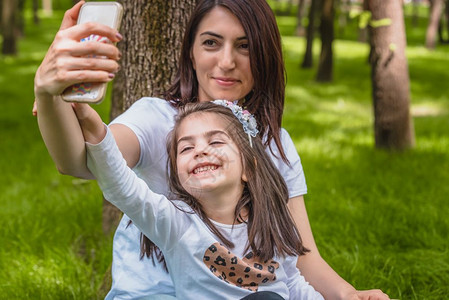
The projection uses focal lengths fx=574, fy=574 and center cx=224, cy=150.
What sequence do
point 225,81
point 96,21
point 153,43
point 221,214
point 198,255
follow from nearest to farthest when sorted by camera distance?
1. point 96,21
2. point 198,255
3. point 221,214
4. point 225,81
5. point 153,43

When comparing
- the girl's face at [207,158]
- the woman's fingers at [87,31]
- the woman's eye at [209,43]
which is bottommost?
the girl's face at [207,158]

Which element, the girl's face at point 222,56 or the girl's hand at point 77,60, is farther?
the girl's face at point 222,56

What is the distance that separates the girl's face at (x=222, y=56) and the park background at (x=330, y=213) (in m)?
1.34

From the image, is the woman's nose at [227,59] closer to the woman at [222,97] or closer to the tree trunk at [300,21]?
the woman at [222,97]

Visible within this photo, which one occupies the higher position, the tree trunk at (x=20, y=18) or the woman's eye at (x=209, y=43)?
the woman's eye at (x=209, y=43)

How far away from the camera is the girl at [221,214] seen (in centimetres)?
200

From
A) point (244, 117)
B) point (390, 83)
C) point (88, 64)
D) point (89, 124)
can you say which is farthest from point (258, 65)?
point (390, 83)

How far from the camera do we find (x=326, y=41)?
529 inches

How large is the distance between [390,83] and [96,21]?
5.30 m

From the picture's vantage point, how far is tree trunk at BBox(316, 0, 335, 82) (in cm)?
1308

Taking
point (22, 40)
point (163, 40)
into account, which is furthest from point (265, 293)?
point (22, 40)

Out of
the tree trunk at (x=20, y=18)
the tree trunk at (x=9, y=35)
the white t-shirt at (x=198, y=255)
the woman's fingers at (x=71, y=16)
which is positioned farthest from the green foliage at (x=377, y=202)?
the tree trunk at (x=20, y=18)

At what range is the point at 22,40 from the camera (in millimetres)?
22938

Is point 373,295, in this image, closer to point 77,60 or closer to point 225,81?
point 225,81
